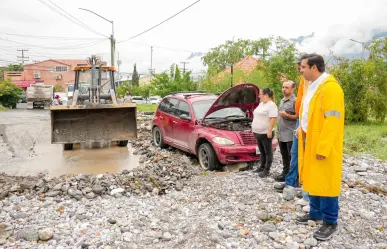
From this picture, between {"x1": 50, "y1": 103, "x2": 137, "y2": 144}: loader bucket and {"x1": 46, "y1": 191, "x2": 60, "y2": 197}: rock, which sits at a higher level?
{"x1": 50, "y1": 103, "x2": 137, "y2": 144}: loader bucket

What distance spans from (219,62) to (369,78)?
37.4 metres

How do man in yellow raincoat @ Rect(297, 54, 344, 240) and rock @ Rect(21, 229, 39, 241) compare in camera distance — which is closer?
man in yellow raincoat @ Rect(297, 54, 344, 240)

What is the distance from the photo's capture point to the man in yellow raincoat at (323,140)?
3.63 m

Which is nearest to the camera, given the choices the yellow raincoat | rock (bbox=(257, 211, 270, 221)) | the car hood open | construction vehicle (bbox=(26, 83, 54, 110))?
the yellow raincoat

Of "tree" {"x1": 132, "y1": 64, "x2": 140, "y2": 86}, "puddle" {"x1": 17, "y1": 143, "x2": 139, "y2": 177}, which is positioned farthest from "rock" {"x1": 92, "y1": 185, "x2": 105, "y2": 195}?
"tree" {"x1": 132, "y1": 64, "x2": 140, "y2": 86}

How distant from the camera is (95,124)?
32.9 ft

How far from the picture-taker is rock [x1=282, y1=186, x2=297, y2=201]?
515 centimetres

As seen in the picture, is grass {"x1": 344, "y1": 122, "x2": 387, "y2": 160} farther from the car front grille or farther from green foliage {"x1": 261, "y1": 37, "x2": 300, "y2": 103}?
green foliage {"x1": 261, "y1": 37, "x2": 300, "y2": 103}

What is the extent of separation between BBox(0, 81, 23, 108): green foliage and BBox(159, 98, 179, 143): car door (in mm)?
28084

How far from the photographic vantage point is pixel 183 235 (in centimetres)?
418

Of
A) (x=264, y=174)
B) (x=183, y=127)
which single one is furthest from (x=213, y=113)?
(x=264, y=174)

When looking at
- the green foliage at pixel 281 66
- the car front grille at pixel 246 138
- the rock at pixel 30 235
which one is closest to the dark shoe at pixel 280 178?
the car front grille at pixel 246 138

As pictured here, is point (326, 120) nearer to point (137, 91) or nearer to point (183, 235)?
point (183, 235)

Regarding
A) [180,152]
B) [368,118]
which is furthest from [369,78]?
[180,152]
